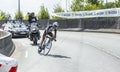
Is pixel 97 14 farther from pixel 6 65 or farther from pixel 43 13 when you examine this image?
pixel 43 13

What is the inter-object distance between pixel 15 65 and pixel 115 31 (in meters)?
30.8

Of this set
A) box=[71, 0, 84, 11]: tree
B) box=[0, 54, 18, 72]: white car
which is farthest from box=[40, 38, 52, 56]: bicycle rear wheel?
box=[71, 0, 84, 11]: tree

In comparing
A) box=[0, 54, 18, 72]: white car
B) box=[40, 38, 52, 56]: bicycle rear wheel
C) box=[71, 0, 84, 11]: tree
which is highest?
box=[71, 0, 84, 11]: tree

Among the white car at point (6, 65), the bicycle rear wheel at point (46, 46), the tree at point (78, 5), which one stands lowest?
the bicycle rear wheel at point (46, 46)

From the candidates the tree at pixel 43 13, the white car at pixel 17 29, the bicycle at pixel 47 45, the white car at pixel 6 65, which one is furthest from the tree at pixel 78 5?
the white car at pixel 6 65

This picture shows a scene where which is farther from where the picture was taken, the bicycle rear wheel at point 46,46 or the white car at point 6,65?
the bicycle rear wheel at point 46,46

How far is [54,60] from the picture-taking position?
14992 millimetres

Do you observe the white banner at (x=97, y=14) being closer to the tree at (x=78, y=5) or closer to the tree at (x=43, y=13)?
the tree at (x=78, y=5)

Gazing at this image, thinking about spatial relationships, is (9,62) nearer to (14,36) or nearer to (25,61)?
(25,61)

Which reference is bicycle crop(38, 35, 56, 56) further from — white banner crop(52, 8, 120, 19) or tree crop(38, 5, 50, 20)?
tree crop(38, 5, 50, 20)

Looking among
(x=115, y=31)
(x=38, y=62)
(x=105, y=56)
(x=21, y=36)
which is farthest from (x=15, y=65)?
(x=115, y=31)

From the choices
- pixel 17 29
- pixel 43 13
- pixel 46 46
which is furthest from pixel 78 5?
pixel 46 46

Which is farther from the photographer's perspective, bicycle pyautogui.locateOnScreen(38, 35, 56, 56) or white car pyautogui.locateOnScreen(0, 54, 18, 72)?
bicycle pyautogui.locateOnScreen(38, 35, 56, 56)

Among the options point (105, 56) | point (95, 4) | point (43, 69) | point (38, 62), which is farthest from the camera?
point (95, 4)
